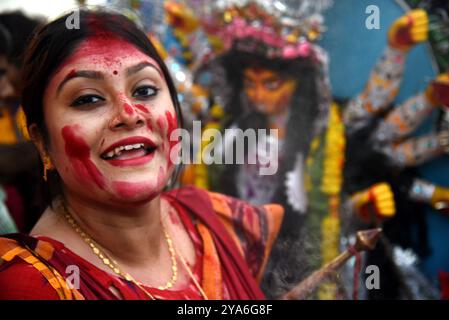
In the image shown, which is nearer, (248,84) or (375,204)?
(375,204)

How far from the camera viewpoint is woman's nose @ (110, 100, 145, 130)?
5.19ft

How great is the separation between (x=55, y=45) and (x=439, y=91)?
2011 mm

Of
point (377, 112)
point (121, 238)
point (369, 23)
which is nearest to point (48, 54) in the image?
point (121, 238)

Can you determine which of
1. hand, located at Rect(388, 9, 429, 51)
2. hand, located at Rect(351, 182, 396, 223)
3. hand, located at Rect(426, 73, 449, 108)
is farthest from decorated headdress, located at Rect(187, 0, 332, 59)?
hand, located at Rect(351, 182, 396, 223)

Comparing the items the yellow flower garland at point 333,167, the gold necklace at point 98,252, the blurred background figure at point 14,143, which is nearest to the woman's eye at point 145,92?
the gold necklace at point 98,252

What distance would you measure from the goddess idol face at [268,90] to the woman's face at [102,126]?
1895 millimetres

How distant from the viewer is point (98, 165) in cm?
160

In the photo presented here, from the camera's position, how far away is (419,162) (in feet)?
11.0

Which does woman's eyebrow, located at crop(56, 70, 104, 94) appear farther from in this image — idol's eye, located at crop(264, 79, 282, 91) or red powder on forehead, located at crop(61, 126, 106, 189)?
idol's eye, located at crop(264, 79, 282, 91)

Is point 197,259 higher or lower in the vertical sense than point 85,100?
lower

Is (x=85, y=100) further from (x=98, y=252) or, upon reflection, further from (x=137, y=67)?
(x=98, y=252)

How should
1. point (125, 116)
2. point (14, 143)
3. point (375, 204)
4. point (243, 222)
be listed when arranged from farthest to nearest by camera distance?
point (14, 143), point (375, 204), point (243, 222), point (125, 116)

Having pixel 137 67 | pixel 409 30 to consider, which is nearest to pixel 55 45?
pixel 137 67

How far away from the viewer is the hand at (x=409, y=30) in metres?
3.09
